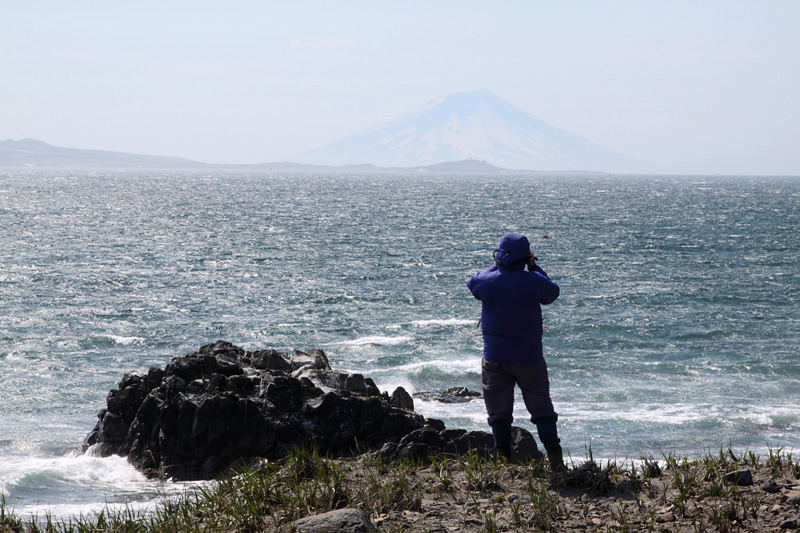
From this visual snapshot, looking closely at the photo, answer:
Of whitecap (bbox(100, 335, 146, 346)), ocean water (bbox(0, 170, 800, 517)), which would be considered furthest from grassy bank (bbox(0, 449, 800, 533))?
whitecap (bbox(100, 335, 146, 346))

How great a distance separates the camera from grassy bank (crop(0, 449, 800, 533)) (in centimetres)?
616

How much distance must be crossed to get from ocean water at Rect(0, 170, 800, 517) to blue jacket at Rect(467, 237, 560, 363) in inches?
66.6

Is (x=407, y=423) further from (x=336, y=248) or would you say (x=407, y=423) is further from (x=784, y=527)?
(x=336, y=248)

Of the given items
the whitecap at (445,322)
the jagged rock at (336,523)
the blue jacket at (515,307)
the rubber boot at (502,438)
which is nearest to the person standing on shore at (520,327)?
the blue jacket at (515,307)

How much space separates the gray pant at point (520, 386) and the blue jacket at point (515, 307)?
82mm

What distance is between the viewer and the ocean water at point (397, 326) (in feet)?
56.1

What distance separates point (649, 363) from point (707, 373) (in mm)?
1806

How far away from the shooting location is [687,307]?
33.3m

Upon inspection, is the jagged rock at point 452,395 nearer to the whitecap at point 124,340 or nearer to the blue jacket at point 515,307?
the whitecap at point 124,340

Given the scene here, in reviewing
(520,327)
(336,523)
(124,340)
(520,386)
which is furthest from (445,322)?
(336,523)

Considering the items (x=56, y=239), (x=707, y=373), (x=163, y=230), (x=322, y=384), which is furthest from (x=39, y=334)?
(x=163, y=230)

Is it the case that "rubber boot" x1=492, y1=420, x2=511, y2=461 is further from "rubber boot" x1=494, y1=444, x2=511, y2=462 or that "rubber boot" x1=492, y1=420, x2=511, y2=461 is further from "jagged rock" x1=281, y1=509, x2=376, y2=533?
"jagged rock" x1=281, y1=509, x2=376, y2=533

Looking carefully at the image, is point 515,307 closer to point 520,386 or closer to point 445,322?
point 520,386

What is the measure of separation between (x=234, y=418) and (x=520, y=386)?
22.2ft
